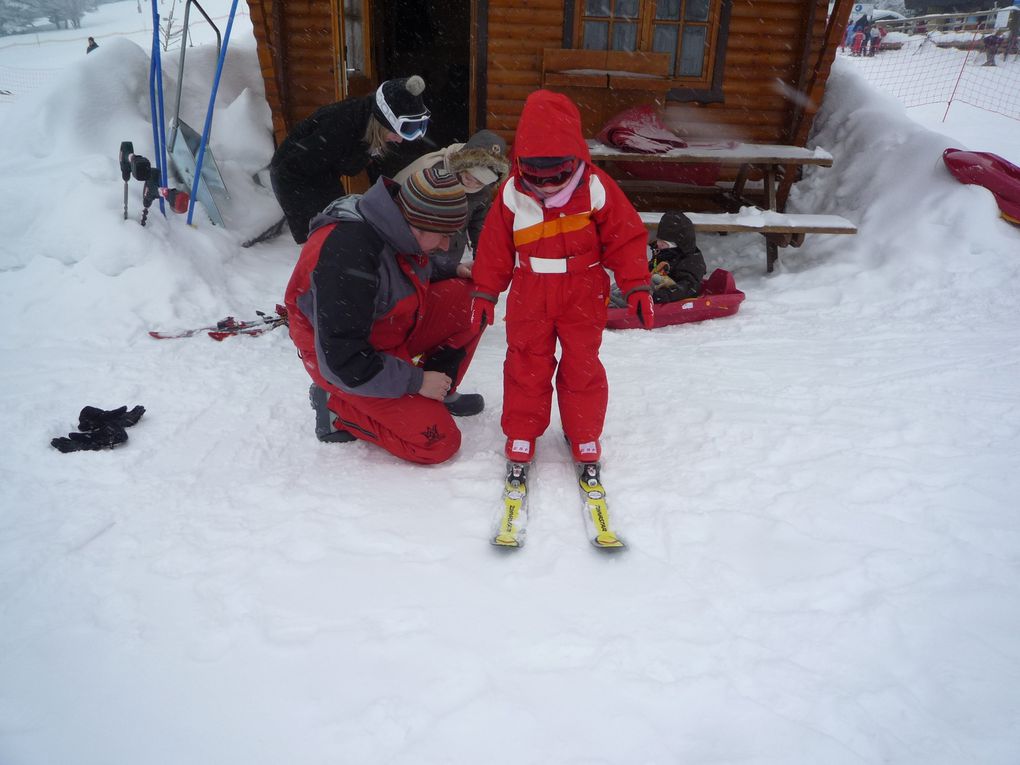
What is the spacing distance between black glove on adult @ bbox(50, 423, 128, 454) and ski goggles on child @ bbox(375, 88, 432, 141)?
7.22 feet

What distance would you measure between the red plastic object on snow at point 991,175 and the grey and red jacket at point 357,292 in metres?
4.87

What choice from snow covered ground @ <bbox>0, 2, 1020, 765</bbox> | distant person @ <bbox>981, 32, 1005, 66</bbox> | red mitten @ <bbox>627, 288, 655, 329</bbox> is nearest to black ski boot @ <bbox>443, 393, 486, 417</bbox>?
snow covered ground @ <bbox>0, 2, 1020, 765</bbox>

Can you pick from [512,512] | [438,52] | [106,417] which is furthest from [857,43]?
[106,417]

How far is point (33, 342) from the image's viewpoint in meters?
3.54

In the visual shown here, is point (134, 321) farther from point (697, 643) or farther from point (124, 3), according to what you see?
point (124, 3)

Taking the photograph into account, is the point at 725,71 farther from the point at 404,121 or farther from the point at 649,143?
the point at 404,121

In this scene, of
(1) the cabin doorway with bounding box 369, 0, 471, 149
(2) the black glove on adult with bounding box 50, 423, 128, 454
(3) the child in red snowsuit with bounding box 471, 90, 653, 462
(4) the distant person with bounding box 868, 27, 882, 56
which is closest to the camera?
(3) the child in red snowsuit with bounding box 471, 90, 653, 462

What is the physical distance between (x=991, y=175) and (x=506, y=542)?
5.22 m

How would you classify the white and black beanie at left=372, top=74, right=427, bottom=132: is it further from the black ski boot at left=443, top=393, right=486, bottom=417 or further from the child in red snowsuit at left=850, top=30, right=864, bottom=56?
the child in red snowsuit at left=850, top=30, right=864, bottom=56

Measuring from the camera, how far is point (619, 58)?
5887mm

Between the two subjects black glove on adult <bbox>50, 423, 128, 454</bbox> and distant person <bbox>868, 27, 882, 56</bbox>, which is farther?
distant person <bbox>868, 27, 882, 56</bbox>

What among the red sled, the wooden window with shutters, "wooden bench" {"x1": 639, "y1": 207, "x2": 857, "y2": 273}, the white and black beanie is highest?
the wooden window with shutters

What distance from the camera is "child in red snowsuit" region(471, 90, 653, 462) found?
2.40 meters

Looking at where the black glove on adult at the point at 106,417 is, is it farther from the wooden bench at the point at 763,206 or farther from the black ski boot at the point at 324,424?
the wooden bench at the point at 763,206
